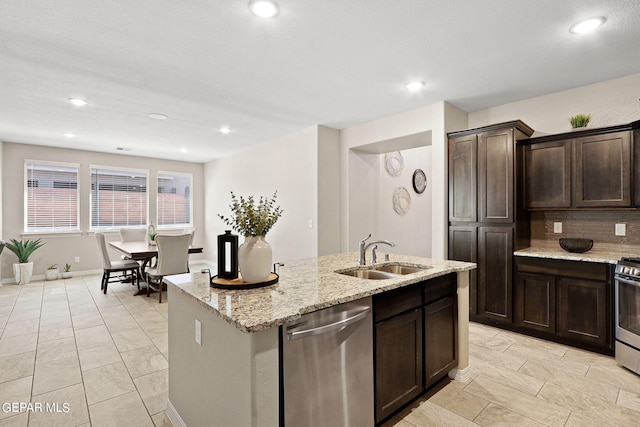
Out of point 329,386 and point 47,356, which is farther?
point 47,356

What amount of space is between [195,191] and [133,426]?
6.95m

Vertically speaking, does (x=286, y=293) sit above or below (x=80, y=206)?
below

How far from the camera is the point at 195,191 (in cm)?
831

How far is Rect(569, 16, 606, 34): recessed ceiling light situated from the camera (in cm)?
223

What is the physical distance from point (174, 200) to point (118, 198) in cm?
122

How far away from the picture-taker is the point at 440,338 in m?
2.31

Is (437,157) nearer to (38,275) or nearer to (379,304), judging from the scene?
(379,304)

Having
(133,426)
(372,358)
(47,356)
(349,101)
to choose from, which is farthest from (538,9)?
(47,356)

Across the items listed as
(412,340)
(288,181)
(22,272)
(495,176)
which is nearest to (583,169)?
(495,176)

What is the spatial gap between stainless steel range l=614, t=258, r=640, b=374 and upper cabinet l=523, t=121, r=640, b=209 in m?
0.71

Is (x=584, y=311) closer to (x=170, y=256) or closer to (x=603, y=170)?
(x=603, y=170)

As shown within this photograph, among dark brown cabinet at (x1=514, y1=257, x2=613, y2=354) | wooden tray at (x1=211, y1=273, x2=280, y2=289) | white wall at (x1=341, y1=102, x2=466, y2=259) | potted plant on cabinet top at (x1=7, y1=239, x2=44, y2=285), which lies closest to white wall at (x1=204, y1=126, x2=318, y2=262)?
white wall at (x1=341, y1=102, x2=466, y2=259)

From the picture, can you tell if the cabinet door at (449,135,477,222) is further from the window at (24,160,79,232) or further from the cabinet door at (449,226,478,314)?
the window at (24,160,79,232)

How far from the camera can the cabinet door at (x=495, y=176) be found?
A: 3439 millimetres
